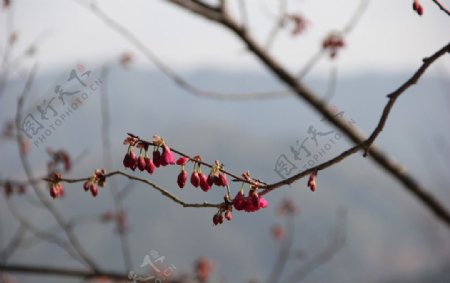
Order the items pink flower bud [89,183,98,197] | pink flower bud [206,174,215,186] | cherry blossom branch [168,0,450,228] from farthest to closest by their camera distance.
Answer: cherry blossom branch [168,0,450,228] → pink flower bud [89,183,98,197] → pink flower bud [206,174,215,186]

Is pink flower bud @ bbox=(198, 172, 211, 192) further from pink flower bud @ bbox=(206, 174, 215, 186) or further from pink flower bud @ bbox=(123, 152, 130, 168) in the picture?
pink flower bud @ bbox=(123, 152, 130, 168)

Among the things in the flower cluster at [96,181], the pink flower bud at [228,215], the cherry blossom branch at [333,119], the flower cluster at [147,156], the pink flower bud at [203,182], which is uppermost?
the cherry blossom branch at [333,119]

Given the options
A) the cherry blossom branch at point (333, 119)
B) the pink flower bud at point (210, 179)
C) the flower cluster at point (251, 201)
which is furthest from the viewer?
the cherry blossom branch at point (333, 119)

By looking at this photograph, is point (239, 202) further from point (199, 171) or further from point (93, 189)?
point (93, 189)

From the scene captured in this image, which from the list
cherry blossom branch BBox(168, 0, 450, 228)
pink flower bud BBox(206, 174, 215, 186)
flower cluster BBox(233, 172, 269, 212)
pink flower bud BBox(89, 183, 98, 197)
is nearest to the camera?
flower cluster BBox(233, 172, 269, 212)

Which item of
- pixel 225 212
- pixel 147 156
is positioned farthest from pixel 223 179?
pixel 147 156

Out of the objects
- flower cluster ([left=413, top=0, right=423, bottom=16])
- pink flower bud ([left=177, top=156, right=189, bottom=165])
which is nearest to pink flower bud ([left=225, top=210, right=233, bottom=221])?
pink flower bud ([left=177, top=156, right=189, bottom=165])

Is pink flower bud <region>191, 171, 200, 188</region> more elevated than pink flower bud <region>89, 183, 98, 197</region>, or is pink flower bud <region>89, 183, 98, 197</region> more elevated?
pink flower bud <region>191, 171, 200, 188</region>

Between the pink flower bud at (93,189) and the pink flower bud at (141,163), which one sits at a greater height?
the pink flower bud at (141,163)

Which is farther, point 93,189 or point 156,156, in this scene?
point 93,189

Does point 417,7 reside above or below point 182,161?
above

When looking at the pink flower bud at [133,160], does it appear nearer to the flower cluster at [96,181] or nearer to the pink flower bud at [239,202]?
the flower cluster at [96,181]

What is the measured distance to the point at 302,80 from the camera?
4.20 meters

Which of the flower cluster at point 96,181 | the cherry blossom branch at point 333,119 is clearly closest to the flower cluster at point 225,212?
the flower cluster at point 96,181
